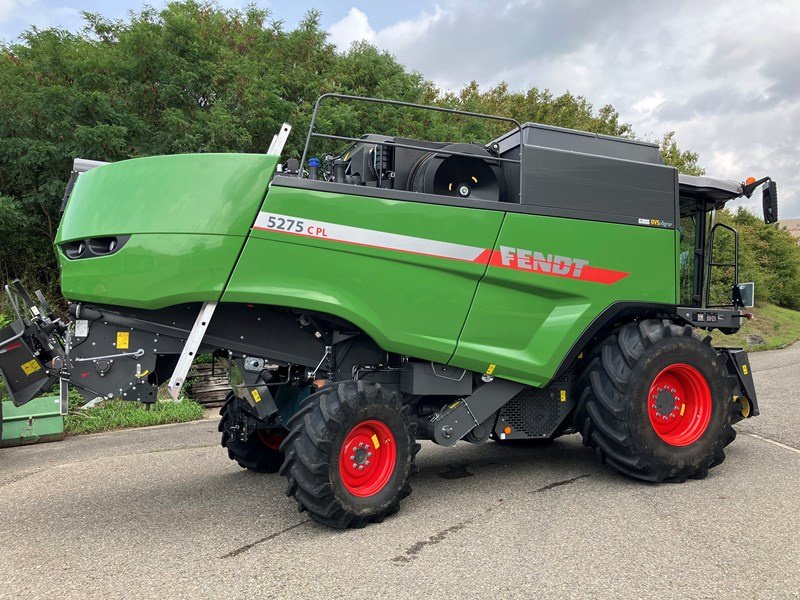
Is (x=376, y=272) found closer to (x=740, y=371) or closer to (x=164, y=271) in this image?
(x=164, y=271)

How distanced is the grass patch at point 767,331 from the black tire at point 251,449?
14570 mm

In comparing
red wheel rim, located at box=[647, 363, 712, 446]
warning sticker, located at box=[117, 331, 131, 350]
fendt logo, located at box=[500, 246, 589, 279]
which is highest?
fendt logo, located at box=[500, 246, 589, 279]

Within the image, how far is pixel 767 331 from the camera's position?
2181 cm

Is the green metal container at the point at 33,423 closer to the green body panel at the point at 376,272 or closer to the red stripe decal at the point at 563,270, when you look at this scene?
the green body panel at the point at 376,272

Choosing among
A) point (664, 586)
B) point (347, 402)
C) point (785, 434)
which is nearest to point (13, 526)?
point (347, 402)

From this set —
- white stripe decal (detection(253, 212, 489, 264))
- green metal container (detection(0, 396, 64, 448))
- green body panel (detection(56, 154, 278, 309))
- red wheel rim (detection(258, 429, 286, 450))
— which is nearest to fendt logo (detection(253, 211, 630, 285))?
white stripe decal (detection(253, 212, 489, 264))

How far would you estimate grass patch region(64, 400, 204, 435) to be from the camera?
7.91m

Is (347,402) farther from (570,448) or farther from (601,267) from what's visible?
(570,448)

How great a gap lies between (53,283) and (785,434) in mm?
11184

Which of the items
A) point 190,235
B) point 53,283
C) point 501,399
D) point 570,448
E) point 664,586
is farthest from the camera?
point 53,283

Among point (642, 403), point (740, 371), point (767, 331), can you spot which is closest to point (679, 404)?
point (642, 403)

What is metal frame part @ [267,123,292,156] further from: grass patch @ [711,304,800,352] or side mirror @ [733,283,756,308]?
grass patch @ [711,304,800,352]

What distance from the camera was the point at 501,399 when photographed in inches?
179

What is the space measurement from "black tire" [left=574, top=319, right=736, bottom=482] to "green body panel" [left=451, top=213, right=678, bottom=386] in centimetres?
33
